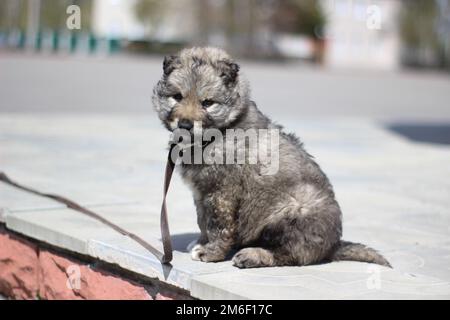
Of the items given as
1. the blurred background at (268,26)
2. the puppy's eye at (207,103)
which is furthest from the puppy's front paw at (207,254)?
the blurred background at (268,26)

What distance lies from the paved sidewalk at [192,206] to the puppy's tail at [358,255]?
0.21 ft

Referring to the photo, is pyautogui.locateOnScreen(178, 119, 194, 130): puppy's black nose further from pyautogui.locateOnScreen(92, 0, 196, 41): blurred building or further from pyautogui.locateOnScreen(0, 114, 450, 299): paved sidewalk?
pyautogui.locateOnScreen(92, 0, 196, 41): blurred building

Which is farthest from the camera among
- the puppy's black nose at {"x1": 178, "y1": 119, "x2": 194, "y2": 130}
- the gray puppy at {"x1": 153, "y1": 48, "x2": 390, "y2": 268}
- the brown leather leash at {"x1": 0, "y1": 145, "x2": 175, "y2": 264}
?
the brown leather leash at {"x1": 0, "y1": 145, "x2": 175, "y2": 264}

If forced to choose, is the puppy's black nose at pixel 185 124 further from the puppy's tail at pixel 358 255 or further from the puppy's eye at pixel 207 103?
the puppy's tail at pixel 358 255

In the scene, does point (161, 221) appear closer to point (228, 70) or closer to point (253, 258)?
point (253, 258)

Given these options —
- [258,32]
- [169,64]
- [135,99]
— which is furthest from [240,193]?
[258,32]

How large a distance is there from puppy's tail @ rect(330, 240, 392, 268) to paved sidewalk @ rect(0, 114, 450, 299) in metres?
0.06

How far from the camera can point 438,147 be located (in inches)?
476

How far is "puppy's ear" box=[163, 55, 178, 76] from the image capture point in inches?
169

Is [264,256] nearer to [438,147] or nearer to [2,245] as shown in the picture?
[2,245]

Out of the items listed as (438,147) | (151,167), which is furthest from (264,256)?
(438,147)

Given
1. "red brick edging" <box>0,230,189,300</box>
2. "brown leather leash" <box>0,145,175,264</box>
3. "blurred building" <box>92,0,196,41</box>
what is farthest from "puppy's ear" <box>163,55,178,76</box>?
"blurred building" <box>92,0,196,41</box>

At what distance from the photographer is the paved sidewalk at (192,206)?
4152 millimetres

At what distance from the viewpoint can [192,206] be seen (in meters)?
6.61
